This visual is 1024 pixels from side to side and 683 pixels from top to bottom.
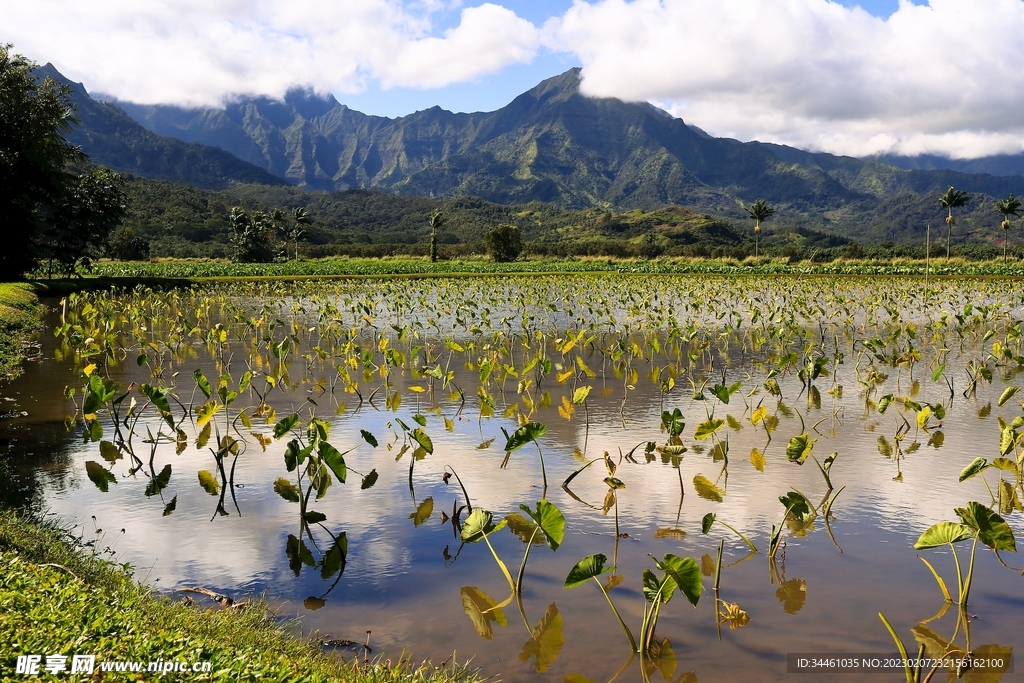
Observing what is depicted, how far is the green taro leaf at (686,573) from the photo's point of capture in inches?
174

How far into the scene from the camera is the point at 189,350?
17.2m

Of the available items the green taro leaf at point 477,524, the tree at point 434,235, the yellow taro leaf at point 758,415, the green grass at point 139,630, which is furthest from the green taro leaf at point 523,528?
the tree at point 434,235

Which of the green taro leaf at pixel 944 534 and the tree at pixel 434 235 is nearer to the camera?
the green taro leaf at pixel 944 534

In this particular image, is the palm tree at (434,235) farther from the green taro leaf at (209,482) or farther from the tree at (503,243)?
the green taro leaf at (209,482)

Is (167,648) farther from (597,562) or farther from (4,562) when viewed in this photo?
(597,562)

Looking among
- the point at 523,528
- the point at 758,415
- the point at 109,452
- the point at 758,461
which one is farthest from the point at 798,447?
the point at 109,452

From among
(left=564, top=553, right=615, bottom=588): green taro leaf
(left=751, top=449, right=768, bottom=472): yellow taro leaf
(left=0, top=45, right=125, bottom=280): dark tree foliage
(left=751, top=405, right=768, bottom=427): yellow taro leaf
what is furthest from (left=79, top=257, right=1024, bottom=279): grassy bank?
(left=564, top=553, right=615, bottom=588): green taro leaf

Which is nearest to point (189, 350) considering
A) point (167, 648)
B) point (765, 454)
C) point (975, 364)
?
point (765, 454)

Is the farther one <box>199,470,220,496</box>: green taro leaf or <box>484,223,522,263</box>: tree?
<box>484,223,522,263</box>: tree

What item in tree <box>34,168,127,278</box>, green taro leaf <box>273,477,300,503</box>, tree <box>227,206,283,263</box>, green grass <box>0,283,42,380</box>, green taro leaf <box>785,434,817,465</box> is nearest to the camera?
green taro leaf <box>273,477,300,503</box>

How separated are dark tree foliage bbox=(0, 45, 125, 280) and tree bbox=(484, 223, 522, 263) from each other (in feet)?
138

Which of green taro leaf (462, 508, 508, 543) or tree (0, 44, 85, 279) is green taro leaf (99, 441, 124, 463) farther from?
tree (0, 44, 85, 279)

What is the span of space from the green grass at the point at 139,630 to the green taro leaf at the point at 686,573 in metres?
1.25

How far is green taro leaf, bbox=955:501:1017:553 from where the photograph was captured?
4.99 meters
